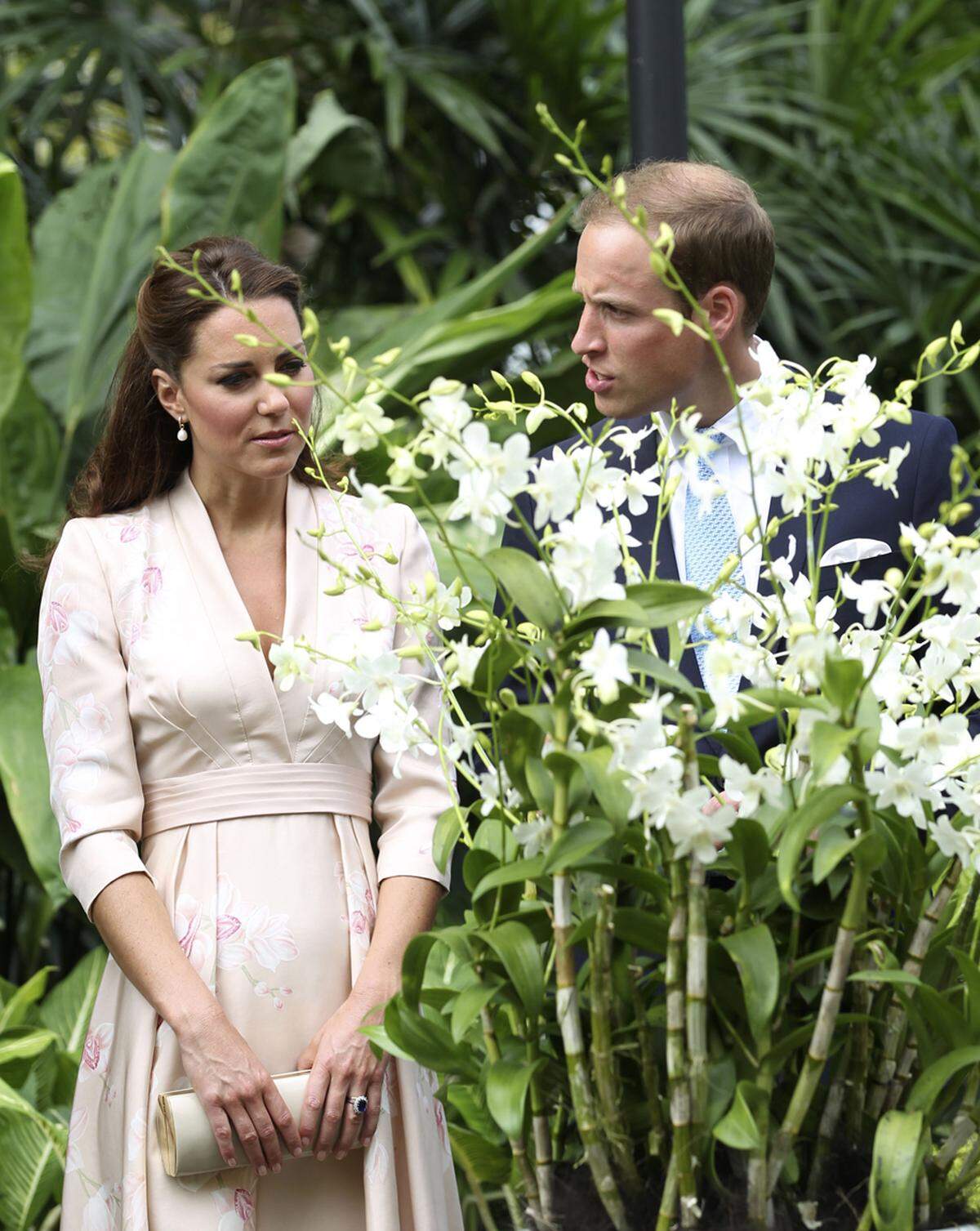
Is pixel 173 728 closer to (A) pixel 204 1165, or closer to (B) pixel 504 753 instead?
(A) pixel 204 1165

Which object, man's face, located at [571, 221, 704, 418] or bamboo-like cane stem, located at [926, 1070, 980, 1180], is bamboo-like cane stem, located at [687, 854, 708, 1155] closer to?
bamboo-like cane stem, located at [926, 1070, 980, 1180]

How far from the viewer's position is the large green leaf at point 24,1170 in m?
2.38

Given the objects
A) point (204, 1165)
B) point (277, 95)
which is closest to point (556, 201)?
point (277, 95)

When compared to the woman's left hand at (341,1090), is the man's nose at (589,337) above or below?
above

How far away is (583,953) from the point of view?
117 centimetres

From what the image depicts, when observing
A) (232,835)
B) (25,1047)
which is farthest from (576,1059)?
(25,1047)

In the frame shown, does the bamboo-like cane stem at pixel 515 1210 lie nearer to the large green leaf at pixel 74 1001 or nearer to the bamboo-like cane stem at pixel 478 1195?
the bamboo-like cane stem at pixel 478 1195

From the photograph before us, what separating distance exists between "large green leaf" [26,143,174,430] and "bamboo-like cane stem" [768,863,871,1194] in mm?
2632

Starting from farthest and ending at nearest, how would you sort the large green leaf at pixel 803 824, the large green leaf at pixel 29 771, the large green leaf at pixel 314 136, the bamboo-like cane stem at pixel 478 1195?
the large green leaf at pixel 314 136 < the large green leaf at pixel 29 771 < the bamboo-like cane stem at pixel 478 1195 < the large green leaf at pixel 803 824

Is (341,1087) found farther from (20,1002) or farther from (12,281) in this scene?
(12,281)

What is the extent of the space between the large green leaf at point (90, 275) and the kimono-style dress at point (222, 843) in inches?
65.4

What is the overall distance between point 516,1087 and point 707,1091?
10 cm

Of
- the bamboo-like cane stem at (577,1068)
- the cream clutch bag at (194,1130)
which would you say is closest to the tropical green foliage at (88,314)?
the cream clutch bag at (194,1130)

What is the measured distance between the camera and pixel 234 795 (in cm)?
165
